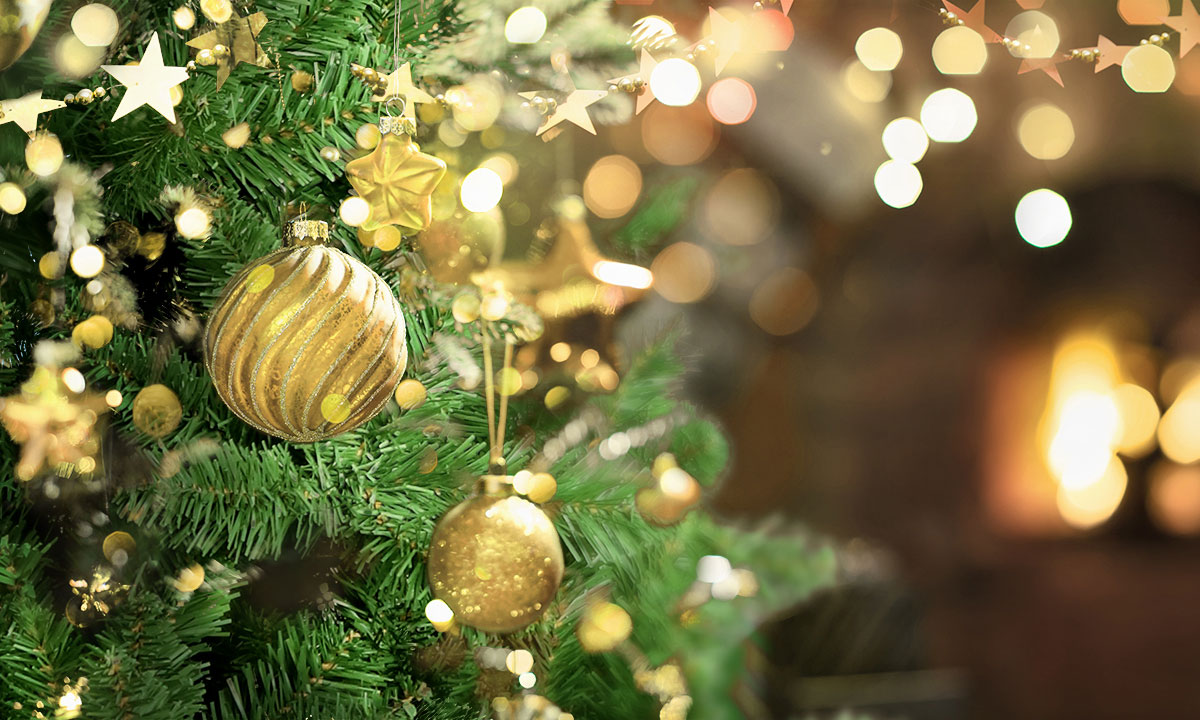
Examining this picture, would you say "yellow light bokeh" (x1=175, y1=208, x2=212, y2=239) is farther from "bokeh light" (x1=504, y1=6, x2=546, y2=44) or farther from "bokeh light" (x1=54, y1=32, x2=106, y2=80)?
"bokeh light" (x1=504, y1=6, x2=546, y2=44)

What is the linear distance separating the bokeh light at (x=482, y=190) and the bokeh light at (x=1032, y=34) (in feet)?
1.09

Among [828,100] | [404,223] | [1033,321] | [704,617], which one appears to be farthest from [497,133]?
[1033,321]

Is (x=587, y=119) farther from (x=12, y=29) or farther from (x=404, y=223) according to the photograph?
(x=12, y=29)

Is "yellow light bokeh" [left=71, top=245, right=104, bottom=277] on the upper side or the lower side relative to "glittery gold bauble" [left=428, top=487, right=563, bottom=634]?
upper

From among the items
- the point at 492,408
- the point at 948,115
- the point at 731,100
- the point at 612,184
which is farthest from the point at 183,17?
the point at 948,115

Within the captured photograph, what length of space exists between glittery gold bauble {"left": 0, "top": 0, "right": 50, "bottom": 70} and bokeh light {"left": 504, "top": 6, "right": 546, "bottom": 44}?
24cm

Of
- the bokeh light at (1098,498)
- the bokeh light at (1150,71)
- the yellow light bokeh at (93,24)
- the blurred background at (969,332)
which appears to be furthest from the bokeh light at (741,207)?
the yellow light bokeh at (93,24)

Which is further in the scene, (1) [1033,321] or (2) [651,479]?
(1) [1033,321]

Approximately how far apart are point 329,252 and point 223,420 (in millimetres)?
131

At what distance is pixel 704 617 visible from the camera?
0.58 meters

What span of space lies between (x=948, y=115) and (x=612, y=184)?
1.59 ft

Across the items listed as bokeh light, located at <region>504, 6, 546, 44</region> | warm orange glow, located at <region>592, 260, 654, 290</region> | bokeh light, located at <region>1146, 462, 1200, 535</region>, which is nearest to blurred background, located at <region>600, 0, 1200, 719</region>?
bokeh light, located at <region>1146, 462, 1200, 535</region>

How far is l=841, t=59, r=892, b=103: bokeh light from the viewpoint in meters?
1.07

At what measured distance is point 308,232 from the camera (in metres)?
0.37
